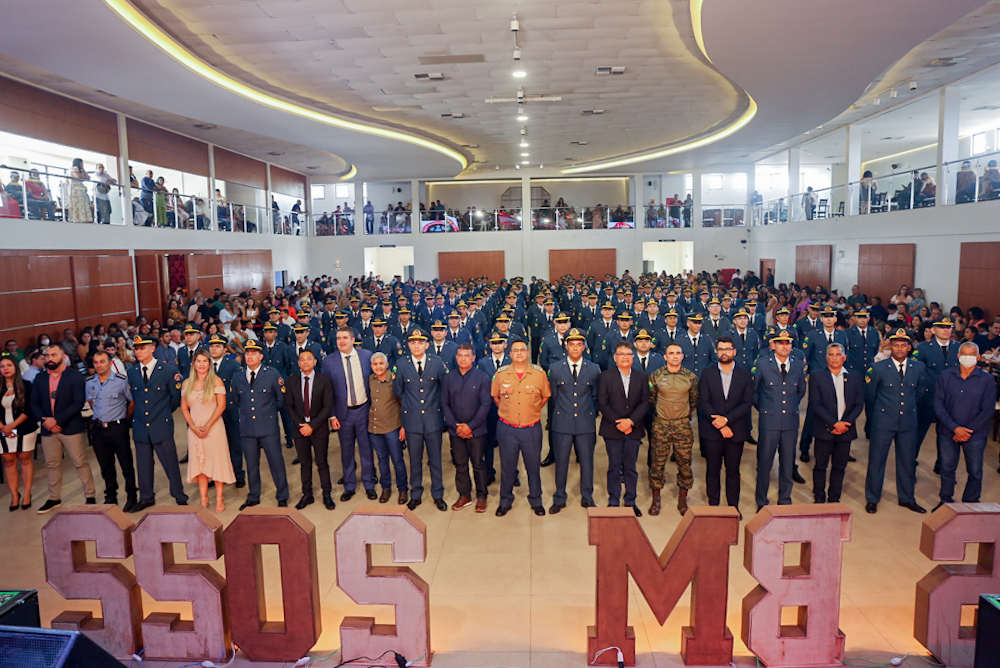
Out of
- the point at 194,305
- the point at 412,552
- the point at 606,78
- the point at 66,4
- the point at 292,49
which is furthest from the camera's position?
the point at 194,305

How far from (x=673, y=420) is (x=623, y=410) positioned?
498 mm

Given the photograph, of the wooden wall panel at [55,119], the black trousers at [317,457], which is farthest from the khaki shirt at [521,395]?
the wooden wall panel at [55,119]

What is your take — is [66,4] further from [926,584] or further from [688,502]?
[926,584]

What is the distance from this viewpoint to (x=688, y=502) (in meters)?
6.75

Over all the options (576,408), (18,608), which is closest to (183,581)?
(18,608)

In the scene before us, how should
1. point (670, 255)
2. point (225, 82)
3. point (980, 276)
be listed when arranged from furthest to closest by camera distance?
1. point (670, 255)
2. point (980, 276)
3. point (225, 82)

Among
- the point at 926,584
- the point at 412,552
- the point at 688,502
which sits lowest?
the point at 688,502

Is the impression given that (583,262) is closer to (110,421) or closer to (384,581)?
(110,421)

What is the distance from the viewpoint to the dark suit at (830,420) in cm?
622

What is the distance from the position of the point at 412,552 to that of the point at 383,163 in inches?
759

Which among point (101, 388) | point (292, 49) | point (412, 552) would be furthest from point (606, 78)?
point (412, 552)

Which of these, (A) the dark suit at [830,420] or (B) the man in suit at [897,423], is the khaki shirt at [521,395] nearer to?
(A) the dark suit at [830,420]

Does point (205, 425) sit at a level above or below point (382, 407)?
below

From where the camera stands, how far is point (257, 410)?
659 cm
